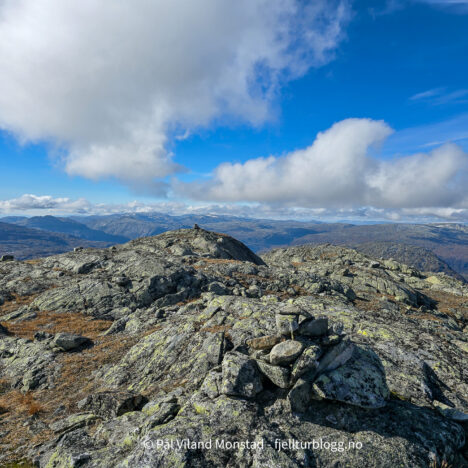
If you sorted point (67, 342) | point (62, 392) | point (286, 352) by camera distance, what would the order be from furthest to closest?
point (67, 342) < point (62, 392) < point (286, 352)

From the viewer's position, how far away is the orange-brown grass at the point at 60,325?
26812mm

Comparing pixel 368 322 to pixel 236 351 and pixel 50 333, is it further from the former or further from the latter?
pixel 50 333

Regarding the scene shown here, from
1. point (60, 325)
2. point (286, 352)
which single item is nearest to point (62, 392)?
point (60, 325)

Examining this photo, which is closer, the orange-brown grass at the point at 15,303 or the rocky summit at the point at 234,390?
the rocky summit at the point at 234,390

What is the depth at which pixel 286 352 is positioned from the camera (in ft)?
37.0

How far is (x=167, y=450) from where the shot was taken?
28.7 feet

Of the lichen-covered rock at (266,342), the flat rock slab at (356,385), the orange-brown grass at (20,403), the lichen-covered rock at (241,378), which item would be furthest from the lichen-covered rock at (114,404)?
the flat rock slab at (356,385)

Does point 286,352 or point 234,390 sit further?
point 286,352

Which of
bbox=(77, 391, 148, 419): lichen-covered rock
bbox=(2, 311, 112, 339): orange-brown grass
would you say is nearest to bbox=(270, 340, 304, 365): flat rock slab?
bbox=(77, 391, 148, 419): lichen-covered rock

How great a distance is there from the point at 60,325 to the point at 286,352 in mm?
28905

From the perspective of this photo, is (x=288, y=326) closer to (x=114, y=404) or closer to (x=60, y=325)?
(x=114, y=404)

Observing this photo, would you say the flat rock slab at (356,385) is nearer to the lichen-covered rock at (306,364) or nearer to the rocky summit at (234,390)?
the rocky summit at (234,390)

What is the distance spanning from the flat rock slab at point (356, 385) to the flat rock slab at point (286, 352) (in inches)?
56.7

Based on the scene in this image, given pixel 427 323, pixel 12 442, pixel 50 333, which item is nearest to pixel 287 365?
pixel 12 442
